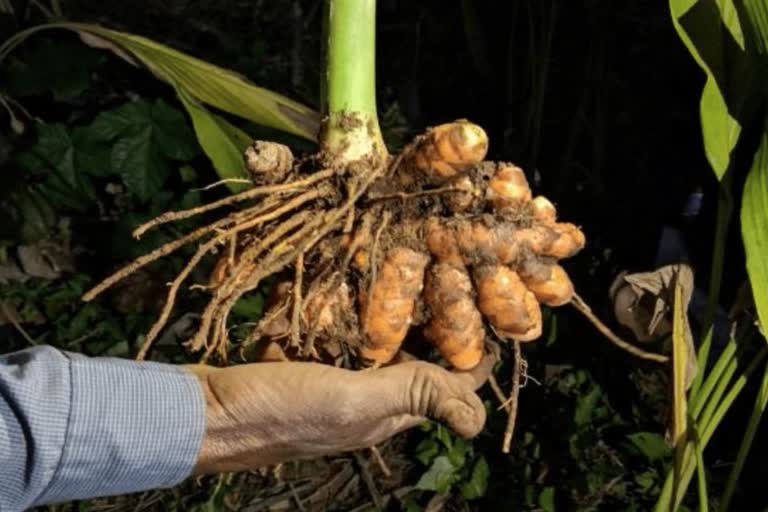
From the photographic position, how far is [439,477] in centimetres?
167

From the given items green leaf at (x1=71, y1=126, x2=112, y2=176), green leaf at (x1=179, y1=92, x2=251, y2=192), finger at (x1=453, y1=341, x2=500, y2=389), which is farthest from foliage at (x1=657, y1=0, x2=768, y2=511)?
green leaf at (x1=71, y1=126, x2=112, y2=176)

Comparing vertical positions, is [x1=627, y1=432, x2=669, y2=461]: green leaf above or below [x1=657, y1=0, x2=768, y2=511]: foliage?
below

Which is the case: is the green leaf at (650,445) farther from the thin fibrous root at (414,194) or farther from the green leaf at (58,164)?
the green leaf at (58,164)

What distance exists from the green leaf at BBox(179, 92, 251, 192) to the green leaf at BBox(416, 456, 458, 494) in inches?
28.3

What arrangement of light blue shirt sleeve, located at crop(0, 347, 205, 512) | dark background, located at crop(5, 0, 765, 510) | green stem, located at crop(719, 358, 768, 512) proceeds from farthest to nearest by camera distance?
dark background, located at crop(5, 0, 765, 510) → green stem, located at crop(719, 358, 768, 512) → light blue shirt sleeve, located at crop(0, 347, 205, 512)

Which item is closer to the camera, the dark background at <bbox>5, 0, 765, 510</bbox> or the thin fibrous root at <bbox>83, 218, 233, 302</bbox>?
the thin fibrous root at <bbox>83, 218, 233, 302</bbox>

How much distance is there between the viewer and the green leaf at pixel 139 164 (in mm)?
1645

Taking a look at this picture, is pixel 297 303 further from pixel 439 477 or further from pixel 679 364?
pixel 439 477

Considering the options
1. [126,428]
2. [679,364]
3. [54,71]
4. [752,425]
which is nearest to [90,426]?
[126,428]

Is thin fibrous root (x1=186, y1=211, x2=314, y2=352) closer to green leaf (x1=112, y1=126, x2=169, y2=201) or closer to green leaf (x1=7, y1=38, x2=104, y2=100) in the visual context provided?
green leaf (x1=112, y1=126, x2=169, y2=201)

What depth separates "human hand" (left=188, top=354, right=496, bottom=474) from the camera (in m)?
0.88

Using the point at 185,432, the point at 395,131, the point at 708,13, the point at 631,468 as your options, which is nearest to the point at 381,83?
the point at 395,131

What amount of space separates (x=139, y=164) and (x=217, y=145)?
0.52 metres

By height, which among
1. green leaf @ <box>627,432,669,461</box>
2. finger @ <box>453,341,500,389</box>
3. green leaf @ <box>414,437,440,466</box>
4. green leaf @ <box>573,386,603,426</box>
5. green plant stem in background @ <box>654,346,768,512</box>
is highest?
finger @ <box>453,341,500,389</box>
